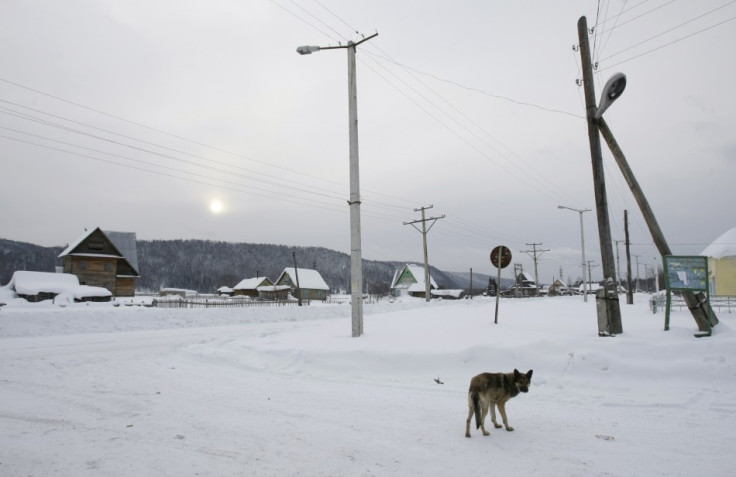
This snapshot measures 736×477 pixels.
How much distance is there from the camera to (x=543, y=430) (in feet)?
17.4

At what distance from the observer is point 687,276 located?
382 inches

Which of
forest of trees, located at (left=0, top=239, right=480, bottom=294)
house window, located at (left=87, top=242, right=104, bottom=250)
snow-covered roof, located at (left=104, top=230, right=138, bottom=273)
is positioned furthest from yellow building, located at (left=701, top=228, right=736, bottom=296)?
forest of trees, located at (left=0, top=239, right=480, bottom=294)

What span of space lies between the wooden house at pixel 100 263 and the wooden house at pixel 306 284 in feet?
96.0

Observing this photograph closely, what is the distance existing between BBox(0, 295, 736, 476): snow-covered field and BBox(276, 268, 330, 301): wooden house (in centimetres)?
6331

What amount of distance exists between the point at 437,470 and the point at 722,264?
39904 mm

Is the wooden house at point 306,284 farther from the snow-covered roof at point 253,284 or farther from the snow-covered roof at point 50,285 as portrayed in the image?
the snow-covered roof at point 50,285

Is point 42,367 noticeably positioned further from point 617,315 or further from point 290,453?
point 617,315

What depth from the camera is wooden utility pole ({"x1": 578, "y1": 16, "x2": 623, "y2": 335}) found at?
10.5 m

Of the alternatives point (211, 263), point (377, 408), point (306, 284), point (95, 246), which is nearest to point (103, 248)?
point (95, 246)

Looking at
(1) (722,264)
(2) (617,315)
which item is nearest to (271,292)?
(1) (722,264)

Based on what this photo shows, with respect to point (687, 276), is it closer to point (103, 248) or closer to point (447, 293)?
point (103, 248)

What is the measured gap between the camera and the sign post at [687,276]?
31.0ft

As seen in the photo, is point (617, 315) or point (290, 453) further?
point (617, 315)

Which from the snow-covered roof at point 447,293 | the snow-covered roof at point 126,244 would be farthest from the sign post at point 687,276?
the snow-covered roof at point 447,293
